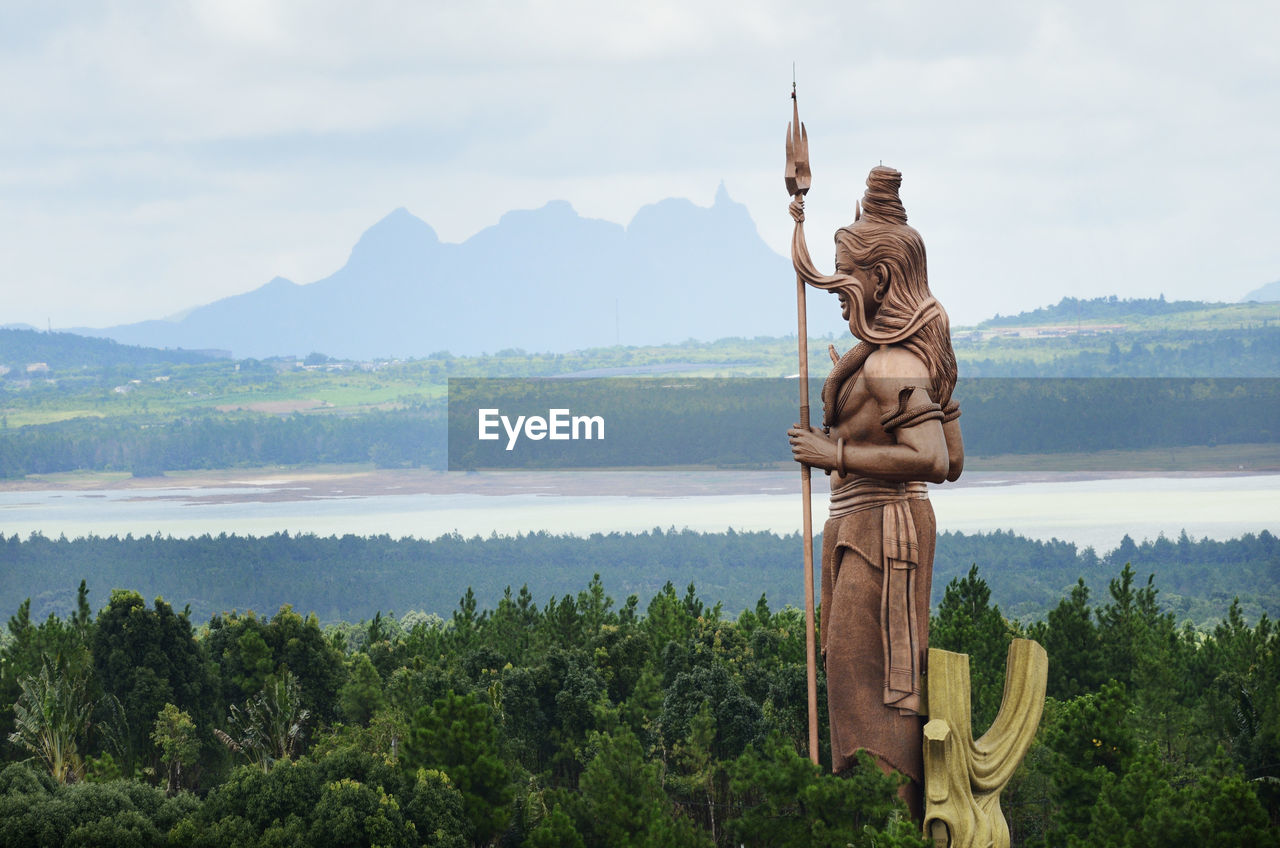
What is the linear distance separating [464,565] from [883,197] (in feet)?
256

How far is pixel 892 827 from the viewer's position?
42.3ft

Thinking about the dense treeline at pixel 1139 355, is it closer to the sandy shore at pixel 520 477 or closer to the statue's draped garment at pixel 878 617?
the sandy shore at pixel 520 477

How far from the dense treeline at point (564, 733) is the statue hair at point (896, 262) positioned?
4062 millimetres

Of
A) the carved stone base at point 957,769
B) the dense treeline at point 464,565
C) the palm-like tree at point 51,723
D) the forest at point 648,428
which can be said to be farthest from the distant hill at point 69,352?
Answer: the carved stone base at point 957,769

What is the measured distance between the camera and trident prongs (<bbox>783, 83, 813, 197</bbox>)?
45.6ft

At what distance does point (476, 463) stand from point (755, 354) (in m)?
41.1

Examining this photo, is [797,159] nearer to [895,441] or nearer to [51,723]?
[895,441]

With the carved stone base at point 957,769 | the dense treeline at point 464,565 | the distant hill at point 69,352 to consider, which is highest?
the distant hill at point 69,352

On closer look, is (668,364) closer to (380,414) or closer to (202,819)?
(380,414)

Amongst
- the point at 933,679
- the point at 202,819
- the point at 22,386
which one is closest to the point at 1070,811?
the point at 933,679

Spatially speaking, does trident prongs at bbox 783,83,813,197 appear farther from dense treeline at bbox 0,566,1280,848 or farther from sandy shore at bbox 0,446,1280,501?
sandy shore at bbox 0,446,1280,501

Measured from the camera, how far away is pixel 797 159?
13930 mm

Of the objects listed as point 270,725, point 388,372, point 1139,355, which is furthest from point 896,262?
point 388,372

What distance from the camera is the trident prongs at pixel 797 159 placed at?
45.6 feet
